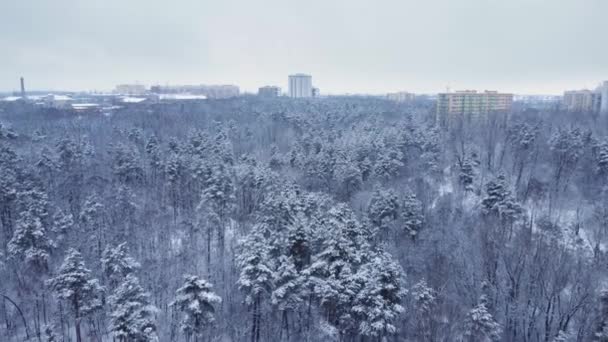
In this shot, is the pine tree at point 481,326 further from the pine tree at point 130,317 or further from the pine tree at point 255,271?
the pine tree at point 130,317

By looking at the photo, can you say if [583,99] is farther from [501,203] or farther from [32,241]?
[32,241]

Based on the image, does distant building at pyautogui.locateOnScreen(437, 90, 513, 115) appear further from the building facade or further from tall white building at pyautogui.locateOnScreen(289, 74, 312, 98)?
tall white building at pyautogui.locateOnScreen(289, 74, 312, 98)

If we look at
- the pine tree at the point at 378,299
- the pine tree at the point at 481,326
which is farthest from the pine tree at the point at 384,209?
the pine tree at the point at 481,326

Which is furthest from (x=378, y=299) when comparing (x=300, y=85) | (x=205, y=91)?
(x=300, y=85)

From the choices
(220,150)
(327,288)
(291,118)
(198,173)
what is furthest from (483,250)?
(291,118)

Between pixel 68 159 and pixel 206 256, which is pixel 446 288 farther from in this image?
pixel 68 159

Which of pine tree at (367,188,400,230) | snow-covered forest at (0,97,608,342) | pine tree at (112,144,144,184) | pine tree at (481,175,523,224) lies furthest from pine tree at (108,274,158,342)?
pine tree at (481,175,523,224)
